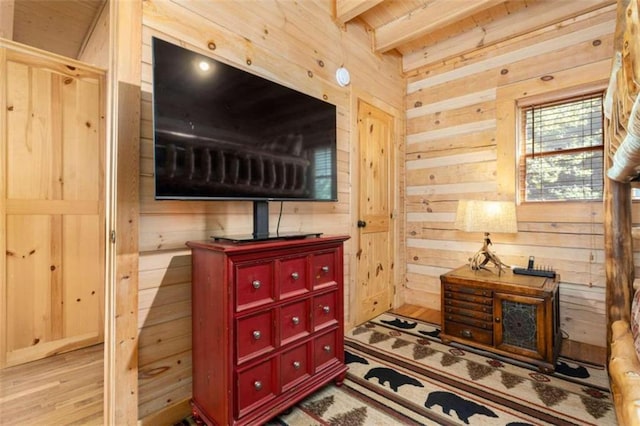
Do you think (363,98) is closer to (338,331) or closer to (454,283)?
(454,283)

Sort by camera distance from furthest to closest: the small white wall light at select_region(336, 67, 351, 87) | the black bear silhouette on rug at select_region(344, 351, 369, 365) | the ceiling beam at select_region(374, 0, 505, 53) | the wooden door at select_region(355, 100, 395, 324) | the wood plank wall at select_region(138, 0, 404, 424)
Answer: the wooden door at select_region(355, 100, 395, 324) < the small white wall light at select_region(336, 67, 351, 87) < the ceiling beam at select_region(374, 0, 505, 53) < the black bear silhouette on rug at select_region(344, 351, 369, 365) < the wood plank wall at select_region(138, 0, 404, 424)

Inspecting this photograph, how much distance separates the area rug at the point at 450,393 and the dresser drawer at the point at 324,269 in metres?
0.64

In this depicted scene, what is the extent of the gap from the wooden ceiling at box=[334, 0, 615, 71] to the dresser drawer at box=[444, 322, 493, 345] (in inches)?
97.9

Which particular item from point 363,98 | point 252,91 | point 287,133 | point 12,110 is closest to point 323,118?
point 287,133

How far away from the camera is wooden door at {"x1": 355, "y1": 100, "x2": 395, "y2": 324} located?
2.80m

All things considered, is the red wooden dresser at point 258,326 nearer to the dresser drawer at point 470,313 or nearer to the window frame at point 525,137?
the dresser drawer at point 470,313

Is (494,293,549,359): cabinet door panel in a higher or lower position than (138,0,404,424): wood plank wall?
lower

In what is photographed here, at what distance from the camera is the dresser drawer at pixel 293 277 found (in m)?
1.54

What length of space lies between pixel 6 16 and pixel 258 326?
9.36 feet

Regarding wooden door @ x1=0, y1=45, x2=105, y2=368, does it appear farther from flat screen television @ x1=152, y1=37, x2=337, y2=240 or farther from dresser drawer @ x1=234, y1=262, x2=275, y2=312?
dresser drawer @ x1=234, y1=262, x2=275, y2=312

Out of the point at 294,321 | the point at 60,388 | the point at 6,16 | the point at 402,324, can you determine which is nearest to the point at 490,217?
the point at 402,324

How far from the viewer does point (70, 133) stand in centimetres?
250

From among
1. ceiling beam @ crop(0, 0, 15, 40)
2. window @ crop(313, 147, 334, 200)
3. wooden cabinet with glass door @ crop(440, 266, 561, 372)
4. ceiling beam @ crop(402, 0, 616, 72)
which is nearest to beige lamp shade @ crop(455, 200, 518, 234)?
wooden cabinet with glass door @ crop(440, 266, 561, 372)

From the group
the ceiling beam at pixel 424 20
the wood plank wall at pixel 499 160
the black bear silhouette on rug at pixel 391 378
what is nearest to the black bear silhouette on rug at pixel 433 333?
the wood plank wall at pixel 499 160
